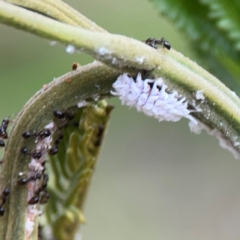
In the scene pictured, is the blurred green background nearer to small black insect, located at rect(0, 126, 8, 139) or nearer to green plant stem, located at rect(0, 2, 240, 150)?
small black insect, located at rect(0, 126, 8, 139)

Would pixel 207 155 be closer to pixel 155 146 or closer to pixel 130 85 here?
pixel 155 146

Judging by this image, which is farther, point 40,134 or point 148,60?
point 40,134

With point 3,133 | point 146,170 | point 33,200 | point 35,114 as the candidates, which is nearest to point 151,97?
point 35,114

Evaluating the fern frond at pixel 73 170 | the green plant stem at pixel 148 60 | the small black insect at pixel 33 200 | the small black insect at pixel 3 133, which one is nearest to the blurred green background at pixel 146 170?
the fern frond at pixel 73 170

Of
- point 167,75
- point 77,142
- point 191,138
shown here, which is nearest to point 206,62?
point 77,142

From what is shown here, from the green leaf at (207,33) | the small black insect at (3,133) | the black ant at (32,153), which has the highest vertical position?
the green leaf at (207,33)

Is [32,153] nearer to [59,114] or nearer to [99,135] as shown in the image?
[59,114]

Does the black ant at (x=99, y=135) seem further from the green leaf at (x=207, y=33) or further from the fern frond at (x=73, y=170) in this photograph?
the green leaf at (x=207, y=33)
